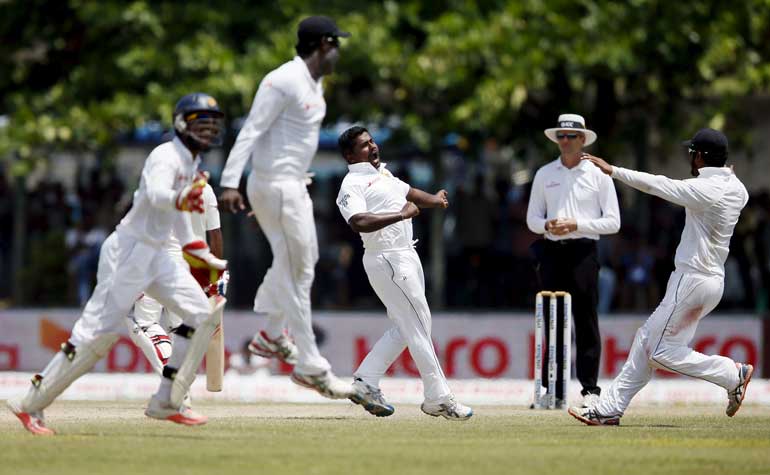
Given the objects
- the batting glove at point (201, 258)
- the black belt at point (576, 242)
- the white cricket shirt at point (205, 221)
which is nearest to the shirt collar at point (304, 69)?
the batting glove at point (201, 258)

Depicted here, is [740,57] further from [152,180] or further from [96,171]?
[152,180]

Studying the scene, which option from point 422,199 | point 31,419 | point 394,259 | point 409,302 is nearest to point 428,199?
point 422,199

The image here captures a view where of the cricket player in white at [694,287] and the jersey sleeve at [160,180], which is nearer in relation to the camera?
the jersey sleeve at [160,180]

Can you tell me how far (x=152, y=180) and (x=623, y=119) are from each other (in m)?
13.8

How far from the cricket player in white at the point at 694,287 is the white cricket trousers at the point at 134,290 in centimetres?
313

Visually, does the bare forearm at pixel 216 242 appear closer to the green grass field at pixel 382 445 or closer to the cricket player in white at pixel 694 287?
the green grass field at pixel 382 445

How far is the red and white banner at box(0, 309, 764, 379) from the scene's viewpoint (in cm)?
2034

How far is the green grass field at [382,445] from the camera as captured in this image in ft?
29.2

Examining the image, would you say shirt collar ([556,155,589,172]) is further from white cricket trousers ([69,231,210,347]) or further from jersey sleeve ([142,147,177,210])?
jersey sleeve ([142,147,177,210])

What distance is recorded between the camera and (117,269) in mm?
10172

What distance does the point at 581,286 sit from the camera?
13.4 meters

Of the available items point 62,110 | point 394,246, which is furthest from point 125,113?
point 394,246

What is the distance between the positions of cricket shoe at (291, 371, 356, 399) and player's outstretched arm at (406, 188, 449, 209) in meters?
1.68

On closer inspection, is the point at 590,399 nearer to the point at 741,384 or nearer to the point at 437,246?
the point at 741,384
